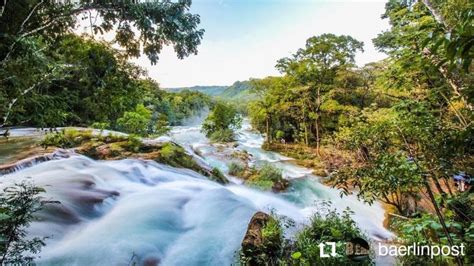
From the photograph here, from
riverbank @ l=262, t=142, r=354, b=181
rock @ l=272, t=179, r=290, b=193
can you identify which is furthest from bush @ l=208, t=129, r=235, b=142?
rock @ l=272, t=179, r=290, b=193

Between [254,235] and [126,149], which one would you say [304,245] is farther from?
Answer: [126,149]

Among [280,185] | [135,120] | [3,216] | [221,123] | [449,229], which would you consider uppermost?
[221,123]

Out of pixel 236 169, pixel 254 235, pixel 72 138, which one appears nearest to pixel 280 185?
pixel 236 169

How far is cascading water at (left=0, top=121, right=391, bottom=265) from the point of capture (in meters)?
5.17

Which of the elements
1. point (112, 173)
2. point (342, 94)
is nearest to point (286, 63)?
point (342, 94)

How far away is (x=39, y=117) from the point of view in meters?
3.97

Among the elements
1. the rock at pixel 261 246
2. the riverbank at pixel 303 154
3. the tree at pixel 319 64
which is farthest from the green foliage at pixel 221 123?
the rock at pixel 261 246

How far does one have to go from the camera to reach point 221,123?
27.4m

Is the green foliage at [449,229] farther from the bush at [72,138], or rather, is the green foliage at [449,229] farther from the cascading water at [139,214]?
the bush at [72,138]

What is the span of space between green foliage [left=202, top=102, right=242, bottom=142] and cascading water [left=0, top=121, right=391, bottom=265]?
49.8 feet

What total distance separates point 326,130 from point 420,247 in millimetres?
17361

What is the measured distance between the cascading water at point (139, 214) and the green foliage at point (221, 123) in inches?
598

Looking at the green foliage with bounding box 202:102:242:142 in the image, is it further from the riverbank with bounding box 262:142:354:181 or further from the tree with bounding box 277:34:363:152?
the tree with bounding box 277:34:363:152

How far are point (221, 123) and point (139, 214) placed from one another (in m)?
21.1
